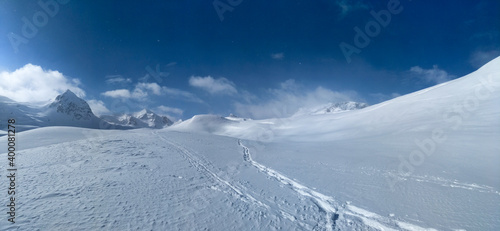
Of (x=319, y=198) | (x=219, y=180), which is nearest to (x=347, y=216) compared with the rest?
(x=319, y=198)

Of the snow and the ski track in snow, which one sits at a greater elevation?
the snow

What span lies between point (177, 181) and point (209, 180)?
1300mm

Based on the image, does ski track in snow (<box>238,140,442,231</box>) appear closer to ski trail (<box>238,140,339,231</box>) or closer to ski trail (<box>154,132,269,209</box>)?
ski trail (<box>238,140,339,231</box>)

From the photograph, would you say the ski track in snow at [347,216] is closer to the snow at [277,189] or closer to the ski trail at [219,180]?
the snow at [277,189]

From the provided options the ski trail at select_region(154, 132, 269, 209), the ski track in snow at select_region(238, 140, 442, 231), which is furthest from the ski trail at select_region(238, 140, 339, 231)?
the ski trail at select_region(154, 132, 269, 209)

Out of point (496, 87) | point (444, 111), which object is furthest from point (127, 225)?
point (496, 87)

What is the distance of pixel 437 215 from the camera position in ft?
18.0

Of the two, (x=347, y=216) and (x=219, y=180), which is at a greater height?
(x=219, y=180)

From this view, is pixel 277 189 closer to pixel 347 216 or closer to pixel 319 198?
pixel 319 198

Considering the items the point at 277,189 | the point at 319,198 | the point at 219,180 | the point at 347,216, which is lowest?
the point at 347,216

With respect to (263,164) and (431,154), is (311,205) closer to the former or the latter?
(263,164)

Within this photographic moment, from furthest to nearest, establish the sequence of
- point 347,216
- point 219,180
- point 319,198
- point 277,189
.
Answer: point 219,180 → point 277,189 → point 319,198 → point 347,216

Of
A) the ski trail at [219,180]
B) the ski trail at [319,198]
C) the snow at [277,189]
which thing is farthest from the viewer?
the ski trail at [219,180]

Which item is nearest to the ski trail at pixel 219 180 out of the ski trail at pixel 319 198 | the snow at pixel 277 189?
the snow at pixel 277 189
